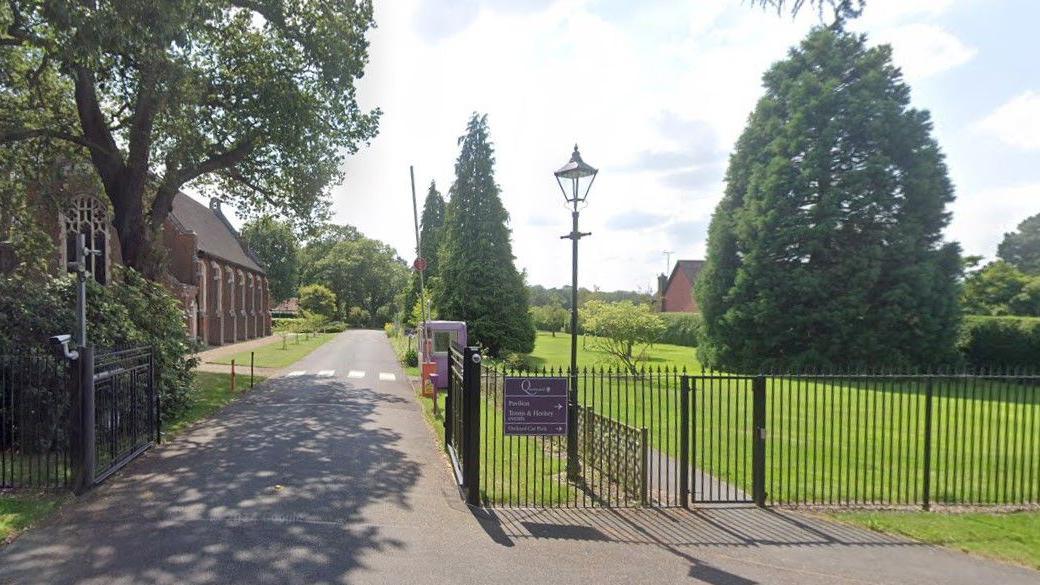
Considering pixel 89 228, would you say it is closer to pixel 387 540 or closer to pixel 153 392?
pixel 153 392

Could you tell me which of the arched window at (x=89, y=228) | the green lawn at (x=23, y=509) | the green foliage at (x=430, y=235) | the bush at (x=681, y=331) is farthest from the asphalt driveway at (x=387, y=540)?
the bush at (x=681, y=331)

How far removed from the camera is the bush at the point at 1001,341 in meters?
24.2

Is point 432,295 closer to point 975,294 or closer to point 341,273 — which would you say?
point 975,294

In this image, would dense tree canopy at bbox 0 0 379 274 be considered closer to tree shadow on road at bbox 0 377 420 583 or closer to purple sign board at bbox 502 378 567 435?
tree shadow on road at bbox 0 377 420 583

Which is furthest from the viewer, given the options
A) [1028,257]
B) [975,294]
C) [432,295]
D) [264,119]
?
[1028,257]

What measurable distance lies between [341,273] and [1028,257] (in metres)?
89.4

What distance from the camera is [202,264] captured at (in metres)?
37.5

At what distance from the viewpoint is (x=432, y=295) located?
34312 mm

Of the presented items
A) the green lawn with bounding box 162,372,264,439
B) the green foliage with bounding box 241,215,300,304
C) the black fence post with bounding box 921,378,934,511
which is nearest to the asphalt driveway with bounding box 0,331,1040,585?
the black fence post with bounding box 921,378,934,511

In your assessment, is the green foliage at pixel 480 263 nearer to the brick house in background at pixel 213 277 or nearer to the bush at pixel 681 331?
the brick house in background at pixel 213 277

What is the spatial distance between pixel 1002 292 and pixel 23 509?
50.2 meters

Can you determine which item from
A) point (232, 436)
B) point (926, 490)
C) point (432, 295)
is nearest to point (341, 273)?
point (432, 295)

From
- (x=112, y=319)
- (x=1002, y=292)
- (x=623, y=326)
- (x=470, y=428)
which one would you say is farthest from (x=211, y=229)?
(x=1002, y=292)

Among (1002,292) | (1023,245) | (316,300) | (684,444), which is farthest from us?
(1023,245)
